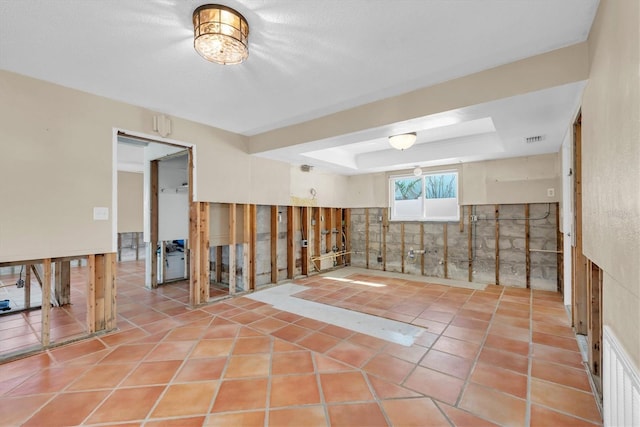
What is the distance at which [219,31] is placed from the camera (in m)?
1.87

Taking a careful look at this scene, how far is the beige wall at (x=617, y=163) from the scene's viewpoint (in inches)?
46.9

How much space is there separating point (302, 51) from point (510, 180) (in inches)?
190

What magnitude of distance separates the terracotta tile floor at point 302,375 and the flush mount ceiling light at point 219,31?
2.60 metres

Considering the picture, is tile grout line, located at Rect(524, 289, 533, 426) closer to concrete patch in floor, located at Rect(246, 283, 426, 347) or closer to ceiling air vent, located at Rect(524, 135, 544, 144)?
concrete patch in floor, located at Rect(246, 283, 426, 347)

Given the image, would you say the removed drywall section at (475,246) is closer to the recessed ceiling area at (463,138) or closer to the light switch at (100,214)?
the recessed ceiling area at (463,138)

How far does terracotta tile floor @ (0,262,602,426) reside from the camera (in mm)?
1882

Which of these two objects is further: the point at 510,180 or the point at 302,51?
the point at 510,180

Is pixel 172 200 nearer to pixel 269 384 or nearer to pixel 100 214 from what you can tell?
pixel 100 214

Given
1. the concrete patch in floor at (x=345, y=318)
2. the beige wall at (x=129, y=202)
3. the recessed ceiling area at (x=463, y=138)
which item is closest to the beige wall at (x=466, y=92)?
the recessed ceiling area at (x=463, y=138)

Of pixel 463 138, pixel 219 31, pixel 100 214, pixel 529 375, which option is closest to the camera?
pixel 219 31

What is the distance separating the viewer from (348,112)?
3.62 metres

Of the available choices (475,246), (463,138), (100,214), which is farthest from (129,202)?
(475,246)

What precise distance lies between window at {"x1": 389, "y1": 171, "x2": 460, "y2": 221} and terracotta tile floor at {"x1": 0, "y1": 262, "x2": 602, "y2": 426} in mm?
2735

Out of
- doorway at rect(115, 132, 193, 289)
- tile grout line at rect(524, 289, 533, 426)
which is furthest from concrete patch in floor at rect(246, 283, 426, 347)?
doorway at rect(115, 132, 193, 289)
